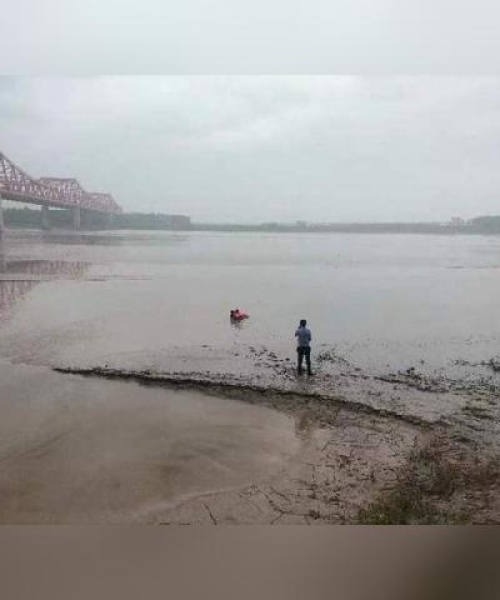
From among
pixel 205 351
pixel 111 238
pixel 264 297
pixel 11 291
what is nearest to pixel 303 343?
pixel 205 351

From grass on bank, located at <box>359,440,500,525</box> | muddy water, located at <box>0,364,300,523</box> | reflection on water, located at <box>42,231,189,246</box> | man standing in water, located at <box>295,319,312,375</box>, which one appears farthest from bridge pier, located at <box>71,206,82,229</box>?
grass on bank, located at <box>359,440,500,525</box>

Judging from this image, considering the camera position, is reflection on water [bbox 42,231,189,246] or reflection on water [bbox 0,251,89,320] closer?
reflection on water [bbox 42,231,189,246]

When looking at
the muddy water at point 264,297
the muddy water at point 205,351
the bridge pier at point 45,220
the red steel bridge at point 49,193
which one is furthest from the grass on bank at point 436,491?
the bridge pier at point 45,220

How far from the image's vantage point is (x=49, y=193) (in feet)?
9.38

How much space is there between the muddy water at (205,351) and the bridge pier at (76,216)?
15 cm

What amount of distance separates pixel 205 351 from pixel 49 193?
266 centimetres

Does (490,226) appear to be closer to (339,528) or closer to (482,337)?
(339,528)

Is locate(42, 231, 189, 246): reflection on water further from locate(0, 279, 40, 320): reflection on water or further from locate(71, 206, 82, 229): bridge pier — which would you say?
locate(0, 279, 40, 320): reflection on water

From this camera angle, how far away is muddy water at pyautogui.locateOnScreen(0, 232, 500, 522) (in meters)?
2.70

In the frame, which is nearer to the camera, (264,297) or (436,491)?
(436,491)

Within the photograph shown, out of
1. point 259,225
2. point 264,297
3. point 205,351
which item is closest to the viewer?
point 259,225

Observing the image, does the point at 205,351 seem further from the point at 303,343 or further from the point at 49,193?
the point at 49,193

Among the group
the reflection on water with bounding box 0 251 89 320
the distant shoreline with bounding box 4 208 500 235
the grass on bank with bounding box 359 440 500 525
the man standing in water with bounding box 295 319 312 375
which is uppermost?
the distant shoreline with bounding box 4 208 500 235

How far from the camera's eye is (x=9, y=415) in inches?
133
